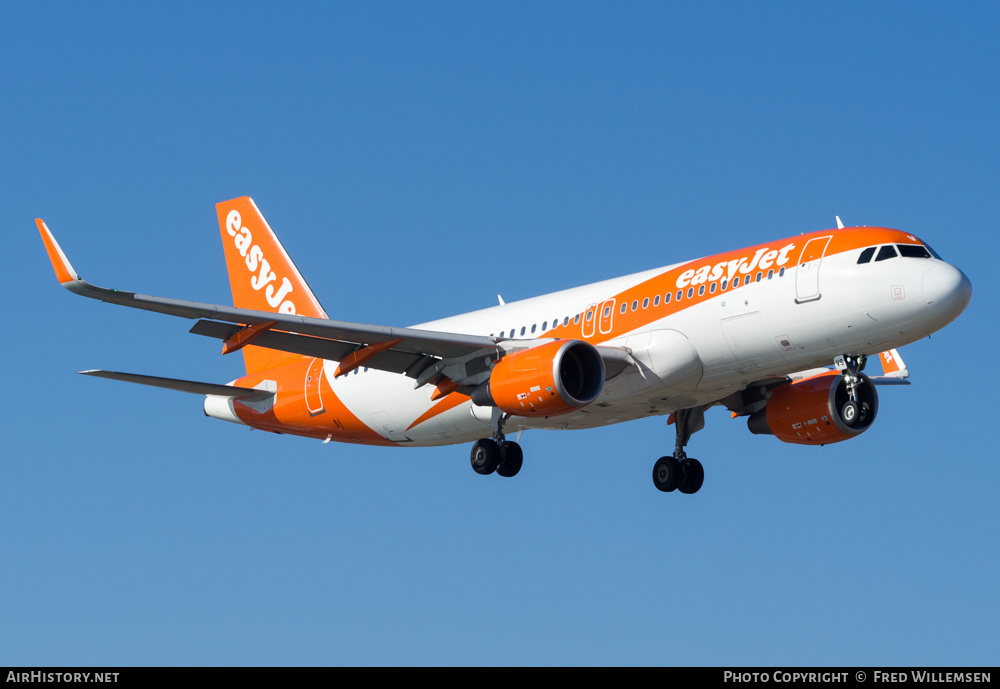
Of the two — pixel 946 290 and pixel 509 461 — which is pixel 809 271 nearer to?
pixel 946 290

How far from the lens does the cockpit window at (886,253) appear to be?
31.5 metres

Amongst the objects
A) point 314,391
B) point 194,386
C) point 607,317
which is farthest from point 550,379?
point 194,386

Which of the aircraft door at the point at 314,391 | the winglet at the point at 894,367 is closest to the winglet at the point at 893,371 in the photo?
the winglet at the point at 894,367

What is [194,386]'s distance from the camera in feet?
134

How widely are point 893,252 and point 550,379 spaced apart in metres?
8.54

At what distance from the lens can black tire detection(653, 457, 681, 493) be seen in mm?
39875

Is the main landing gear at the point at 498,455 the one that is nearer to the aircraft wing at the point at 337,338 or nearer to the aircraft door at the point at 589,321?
the aircraft wing at the point at 337,338

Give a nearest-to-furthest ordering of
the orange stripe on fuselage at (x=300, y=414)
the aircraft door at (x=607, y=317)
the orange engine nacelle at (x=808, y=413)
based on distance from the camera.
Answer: the aircraft door at (x=607, y=317) < the orange engine nacelle at (x=808, y=413) < the orange stripe on fuselage at (x=300, y=414)

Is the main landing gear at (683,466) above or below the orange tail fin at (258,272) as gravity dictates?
below

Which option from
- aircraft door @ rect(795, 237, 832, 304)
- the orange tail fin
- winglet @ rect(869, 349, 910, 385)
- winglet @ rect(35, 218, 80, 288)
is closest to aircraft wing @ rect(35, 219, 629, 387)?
winglet @ rect(35, 218, 80, 288)

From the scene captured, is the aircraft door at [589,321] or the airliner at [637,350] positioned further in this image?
the aircraft door at [589,321]
